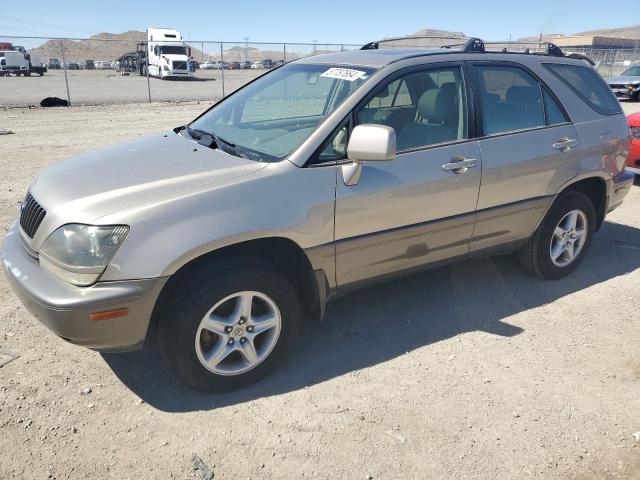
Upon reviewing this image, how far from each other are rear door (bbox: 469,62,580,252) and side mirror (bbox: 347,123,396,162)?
3.49ft

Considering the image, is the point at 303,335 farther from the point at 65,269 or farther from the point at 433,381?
the point at 65,269

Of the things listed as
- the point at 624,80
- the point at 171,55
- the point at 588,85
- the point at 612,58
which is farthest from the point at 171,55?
the point at 588,85

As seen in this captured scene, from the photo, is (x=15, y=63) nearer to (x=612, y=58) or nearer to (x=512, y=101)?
(x=612, y=58)

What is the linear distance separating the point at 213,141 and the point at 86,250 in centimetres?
119

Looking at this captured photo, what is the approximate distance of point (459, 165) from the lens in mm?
3459

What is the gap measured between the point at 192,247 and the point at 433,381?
1.61 meters

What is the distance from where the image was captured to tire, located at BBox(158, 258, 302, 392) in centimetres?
270

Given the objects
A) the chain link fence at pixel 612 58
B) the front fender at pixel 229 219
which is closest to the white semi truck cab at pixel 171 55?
the chain link fence at pixel 612 58

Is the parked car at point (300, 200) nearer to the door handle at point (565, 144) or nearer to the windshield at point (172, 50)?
the door handle at point (565, 144)

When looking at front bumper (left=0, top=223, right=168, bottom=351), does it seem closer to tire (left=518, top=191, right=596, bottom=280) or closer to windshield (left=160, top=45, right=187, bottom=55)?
tire (left=518, top=191, right=596, bottom=280)

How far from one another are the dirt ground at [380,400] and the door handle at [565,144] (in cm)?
115

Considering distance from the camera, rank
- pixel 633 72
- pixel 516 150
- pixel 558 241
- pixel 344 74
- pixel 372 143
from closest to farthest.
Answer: pixel 372 143 → pixel 344 74 → pixel 516 150 → pixel 558 241 → pixel 633 72

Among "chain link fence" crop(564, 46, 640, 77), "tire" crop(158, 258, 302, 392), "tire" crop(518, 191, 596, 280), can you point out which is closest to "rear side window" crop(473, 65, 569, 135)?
"tire" crop(518, 191, 596, 280)

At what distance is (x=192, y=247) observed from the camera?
2.58 meters
